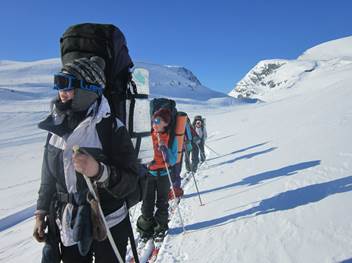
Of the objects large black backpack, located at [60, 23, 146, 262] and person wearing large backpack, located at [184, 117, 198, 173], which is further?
person wearing large backpack, located at [184, 117, 198, 173]

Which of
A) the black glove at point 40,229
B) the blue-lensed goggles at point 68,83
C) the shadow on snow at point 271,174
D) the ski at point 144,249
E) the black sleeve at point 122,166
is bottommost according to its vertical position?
the ski at point 144,249

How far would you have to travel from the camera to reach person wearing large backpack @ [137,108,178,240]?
16.1ft

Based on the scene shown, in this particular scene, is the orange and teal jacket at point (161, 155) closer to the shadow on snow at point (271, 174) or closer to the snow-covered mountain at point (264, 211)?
the snow-covered mountain at point (264, 211)

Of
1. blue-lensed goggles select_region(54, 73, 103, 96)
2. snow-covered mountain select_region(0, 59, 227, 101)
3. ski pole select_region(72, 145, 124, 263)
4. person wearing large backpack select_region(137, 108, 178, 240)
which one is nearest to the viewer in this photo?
ski pole select_region(72, 145, 124, 263)

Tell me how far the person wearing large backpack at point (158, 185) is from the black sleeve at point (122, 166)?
2629 millimetres

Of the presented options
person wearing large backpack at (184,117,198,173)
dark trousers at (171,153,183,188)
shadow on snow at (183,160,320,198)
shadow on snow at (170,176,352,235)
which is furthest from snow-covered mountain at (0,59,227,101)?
shadow on snow at (170,176,352,235)

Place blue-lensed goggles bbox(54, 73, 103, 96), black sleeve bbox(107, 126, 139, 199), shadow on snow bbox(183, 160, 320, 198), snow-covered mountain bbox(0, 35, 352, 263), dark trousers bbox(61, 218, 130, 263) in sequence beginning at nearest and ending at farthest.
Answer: black sleeve bbox(107, 126, 139, 199) < blue-lensed goggles bbox(54, 73, 103, 96) < dark trousers bbox(61, 218, 130, 263) < snow-covered mountain bbox(0, 35, 352, 263) < shadow on snow bbox(183, 160, 320, 198)

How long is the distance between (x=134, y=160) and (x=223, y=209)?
12.7ft

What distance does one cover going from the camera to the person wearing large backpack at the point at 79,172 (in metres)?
2.16

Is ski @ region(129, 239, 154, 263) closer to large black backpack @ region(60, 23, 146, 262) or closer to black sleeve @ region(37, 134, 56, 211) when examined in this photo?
large black backpack @ region(60, 23, 146, 262)

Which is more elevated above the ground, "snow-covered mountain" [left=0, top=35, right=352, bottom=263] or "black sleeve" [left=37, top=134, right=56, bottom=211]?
"black sleeve" [left=37, top=134, right=56, bottom=211]

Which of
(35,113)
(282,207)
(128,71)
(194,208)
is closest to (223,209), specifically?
(194,208)

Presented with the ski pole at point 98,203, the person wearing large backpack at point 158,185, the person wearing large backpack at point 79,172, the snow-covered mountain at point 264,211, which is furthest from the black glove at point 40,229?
the person wearing large backpack at point 158,185

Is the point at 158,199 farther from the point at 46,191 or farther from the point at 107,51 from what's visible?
the point at 107,51
